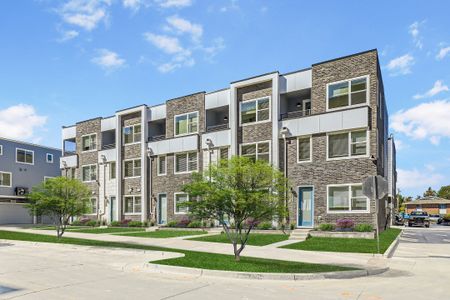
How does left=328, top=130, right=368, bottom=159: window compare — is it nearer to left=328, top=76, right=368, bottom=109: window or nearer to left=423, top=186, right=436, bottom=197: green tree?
left=328, top=76, right=368, bottom=109: window

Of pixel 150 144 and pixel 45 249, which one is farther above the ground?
pixel 150 144

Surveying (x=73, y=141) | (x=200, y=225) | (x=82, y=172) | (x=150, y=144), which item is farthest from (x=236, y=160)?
(x=73, y=141)

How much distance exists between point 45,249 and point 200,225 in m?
11.6

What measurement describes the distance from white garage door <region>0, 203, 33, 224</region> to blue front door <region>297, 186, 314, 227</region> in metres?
33.3

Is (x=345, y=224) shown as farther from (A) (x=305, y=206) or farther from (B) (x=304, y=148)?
(B) (x=304, y=148)

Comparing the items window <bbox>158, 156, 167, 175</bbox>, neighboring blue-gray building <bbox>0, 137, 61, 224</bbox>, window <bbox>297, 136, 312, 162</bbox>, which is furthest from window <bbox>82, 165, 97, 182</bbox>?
window <bbox>297, 136, 312, 162</bbox>

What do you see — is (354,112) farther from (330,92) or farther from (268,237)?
(268,237)

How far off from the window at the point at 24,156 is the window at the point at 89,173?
11.5 m

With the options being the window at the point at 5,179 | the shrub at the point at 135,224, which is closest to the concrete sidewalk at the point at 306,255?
the shrub at the point at 135,224

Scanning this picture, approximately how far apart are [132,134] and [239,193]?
23460 mm

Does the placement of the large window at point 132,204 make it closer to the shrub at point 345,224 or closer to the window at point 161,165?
the window at point 161,165

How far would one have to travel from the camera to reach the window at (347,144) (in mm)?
22156

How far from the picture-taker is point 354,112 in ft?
72.8

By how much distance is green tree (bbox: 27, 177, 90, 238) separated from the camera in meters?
20.0
